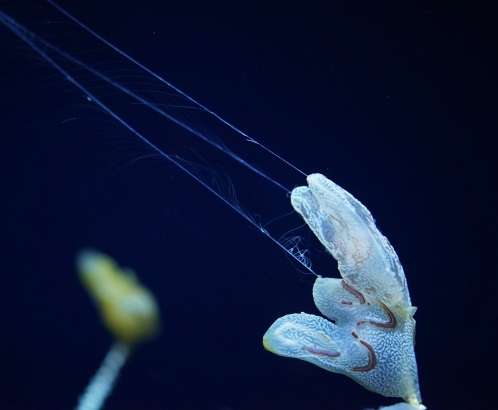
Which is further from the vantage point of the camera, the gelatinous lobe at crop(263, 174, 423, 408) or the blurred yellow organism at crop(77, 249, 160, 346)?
the blurred yellow organism at crop(77, 249, 160, 346)

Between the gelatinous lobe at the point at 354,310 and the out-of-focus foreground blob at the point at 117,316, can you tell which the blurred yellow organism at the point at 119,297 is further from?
the gelatinous lobe at the point at 354,310

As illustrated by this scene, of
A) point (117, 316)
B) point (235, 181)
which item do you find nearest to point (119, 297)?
point (117, 316)

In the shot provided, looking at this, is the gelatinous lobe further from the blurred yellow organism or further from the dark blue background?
the blurred yellow organism

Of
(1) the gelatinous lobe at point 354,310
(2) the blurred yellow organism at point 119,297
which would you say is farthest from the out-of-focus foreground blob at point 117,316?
(1) the gelatinous lobe at point 354,310

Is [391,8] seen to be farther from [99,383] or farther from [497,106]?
[99,383]

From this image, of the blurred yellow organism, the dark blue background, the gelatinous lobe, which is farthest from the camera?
the blurred yellow organism

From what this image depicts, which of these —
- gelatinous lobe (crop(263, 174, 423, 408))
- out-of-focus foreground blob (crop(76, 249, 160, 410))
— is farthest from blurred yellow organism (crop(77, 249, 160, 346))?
gelatinous lobe (crop(263, 174, 423, 408))

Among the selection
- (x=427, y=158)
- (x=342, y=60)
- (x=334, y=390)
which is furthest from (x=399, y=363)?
(x=342, y=60)
